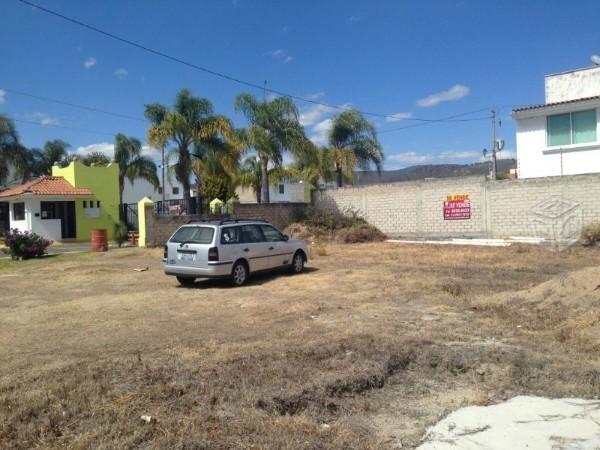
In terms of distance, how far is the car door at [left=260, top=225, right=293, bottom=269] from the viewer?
13937mm

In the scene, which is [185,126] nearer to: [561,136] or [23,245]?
[23,245]

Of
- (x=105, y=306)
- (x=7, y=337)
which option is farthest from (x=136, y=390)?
(x=105, y=306)

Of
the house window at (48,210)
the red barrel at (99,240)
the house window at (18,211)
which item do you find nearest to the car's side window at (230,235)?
the red barrel at (99,240)

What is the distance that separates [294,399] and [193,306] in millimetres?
5638

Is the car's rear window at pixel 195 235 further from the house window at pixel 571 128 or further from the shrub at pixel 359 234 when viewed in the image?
the house window at pixel 571 128

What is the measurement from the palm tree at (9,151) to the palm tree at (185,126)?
60.2 ft

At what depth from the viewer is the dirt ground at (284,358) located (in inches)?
174

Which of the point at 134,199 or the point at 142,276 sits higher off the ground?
the point at 134,199

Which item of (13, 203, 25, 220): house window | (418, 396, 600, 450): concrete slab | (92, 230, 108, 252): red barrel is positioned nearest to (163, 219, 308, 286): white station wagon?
(418, 396, 600, 450): concrete slab

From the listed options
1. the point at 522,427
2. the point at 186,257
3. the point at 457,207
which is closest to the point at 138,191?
the point at 457,207

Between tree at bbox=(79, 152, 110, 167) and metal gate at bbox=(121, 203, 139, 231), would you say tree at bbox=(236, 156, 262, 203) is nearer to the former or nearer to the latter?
metal gate at bbox=(121, 203, 139, 231)

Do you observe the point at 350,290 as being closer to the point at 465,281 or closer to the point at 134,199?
the point at 465,281

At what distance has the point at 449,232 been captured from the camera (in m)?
25.3

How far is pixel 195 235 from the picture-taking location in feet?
41.8
